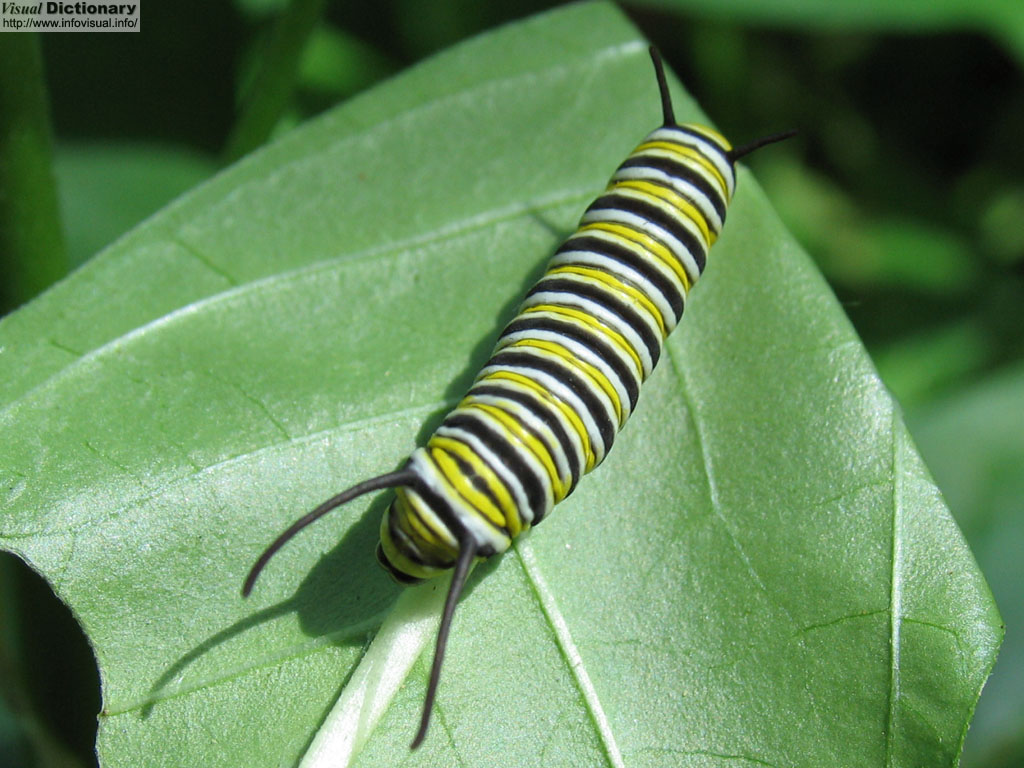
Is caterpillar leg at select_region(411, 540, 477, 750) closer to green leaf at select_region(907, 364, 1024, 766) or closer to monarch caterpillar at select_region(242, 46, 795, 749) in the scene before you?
monarch caterpillar at select_region(242, 46, 795, 749)

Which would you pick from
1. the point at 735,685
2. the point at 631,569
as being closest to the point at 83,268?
the point at 631,569

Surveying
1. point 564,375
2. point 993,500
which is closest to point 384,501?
point 564,375

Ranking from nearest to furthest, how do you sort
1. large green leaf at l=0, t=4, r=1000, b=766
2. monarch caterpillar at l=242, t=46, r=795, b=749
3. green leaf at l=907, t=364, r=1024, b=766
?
1. monarch caterpillar at l=242, t=46, r=795, b=749
2. large green leaf at l=0, t=4, r=1000, b=766
3. green leaf at l=907, t=364, r=1024, b=766

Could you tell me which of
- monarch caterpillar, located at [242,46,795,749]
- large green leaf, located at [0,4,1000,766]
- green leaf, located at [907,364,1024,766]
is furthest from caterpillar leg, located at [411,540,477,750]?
green leaf, located at [907,364,1024,766]

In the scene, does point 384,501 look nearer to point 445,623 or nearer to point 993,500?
point 445,623

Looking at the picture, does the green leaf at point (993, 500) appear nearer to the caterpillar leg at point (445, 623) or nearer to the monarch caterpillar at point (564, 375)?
the monarch caterpillar at point (564, 375)

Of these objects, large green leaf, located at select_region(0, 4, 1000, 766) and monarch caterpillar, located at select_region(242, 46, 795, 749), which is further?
large green leaf, located at select_region(0, 4, 1000, 766)

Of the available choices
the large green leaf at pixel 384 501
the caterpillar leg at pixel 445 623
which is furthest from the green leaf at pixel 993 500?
the caterpillar leg at pixel 445 623
